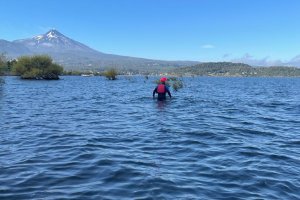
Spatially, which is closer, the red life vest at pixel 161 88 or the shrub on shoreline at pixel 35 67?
the red life vest at pixel 161 88

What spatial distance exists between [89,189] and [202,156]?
5569mm

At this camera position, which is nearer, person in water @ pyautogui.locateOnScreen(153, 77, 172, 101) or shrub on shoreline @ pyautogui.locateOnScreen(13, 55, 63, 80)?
person in water @ pyautogui.locateOnScreen(153, 77, 172, 101)

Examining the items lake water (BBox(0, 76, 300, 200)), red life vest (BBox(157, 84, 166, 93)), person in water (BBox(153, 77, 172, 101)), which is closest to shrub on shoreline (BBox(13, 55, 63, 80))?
person in water (BBox(153, 77, 172, 101))

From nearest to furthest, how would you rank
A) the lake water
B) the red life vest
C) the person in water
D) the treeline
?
1. the lake water
2. the person in water
3. the red life vest
4. the treeline

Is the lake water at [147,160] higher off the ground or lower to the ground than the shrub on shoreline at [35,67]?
lower

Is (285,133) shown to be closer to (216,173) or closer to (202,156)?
(202,156)

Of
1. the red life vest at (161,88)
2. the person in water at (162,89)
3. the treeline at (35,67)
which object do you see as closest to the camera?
the person in water at (162,89)

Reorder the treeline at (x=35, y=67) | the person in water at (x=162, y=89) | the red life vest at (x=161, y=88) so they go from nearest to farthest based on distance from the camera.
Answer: the person in water at (x=162, y=89)
the red life vest at (x=161, y=88)
the treeline at (x=35, y=67)

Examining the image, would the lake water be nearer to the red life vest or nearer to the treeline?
the red life vest

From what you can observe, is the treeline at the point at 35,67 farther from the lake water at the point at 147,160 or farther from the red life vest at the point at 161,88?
the lake water at the point at 147,160

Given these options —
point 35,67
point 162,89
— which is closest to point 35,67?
point 35,67

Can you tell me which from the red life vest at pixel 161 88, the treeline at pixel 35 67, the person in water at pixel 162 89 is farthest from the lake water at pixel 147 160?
the treeline at pixel 35 67

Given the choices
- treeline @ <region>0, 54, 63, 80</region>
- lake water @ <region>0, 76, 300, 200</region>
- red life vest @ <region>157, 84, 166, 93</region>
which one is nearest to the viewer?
lake water @ <region>0, 76, 300, 200</region>

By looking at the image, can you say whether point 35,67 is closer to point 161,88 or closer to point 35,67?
point 35,67
